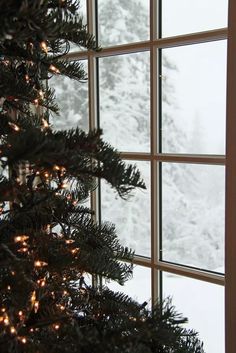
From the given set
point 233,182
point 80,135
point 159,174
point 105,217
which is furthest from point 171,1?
point 80,135

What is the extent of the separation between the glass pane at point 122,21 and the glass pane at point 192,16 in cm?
9

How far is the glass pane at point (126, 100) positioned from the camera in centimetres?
148

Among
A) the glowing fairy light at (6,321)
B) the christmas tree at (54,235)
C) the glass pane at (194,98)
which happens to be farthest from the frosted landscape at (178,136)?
the glowing fairy light at (6,321)

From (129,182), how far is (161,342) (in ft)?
0.81

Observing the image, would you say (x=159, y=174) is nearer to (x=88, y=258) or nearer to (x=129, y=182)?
(x=88, y=258)

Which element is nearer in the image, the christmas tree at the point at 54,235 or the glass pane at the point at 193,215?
the christmas tree at the point at 54,235

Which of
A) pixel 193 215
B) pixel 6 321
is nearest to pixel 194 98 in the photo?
pixel 193 215

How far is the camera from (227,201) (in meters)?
1.06

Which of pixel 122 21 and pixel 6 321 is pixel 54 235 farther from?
pixel 122 21

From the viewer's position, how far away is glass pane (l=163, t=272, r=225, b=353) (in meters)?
1.35

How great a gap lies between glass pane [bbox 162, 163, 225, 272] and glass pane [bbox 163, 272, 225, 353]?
0.07 metres

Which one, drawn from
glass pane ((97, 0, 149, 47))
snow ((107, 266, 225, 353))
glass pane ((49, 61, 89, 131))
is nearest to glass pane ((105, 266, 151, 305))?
snow ((107, 266, 225, 353))

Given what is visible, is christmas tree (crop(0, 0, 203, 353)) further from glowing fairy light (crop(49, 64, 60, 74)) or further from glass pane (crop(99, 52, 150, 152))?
glass pane (crop(99, 52, 150, 152))

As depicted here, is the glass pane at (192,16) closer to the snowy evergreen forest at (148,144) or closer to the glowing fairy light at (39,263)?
the snowy evergreen forest at (148,144)
